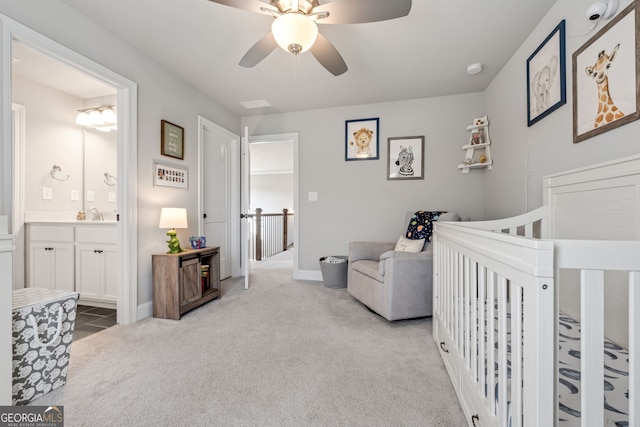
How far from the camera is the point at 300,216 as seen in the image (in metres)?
3.73

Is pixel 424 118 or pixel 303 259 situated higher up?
pixel 424 118

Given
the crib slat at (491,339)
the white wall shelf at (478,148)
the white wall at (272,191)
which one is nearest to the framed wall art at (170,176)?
the crib slat at (491,339)

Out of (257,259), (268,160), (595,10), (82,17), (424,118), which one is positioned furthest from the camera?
(268,160)

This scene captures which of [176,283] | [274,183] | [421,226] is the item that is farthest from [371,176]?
[274,183]

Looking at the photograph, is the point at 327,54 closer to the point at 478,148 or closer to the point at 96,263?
the point at 478,148

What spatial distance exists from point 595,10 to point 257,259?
5081mm

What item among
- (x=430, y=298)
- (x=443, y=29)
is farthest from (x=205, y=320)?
(x=443, y=29)

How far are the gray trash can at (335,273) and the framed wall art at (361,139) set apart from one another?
1.39 metres

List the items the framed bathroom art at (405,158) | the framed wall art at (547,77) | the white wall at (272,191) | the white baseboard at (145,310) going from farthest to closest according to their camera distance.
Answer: the white wall at (272,191) < the framed bathroom art at (405,158) < the white baseboard at (145,310) < the framed wall art at (547,77)

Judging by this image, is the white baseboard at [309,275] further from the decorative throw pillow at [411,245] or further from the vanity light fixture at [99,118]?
the vanity light fixture at [99,118]

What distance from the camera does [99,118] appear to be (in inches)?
116

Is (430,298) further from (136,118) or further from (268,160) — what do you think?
(268,160)

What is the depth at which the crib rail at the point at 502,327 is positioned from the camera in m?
0.61

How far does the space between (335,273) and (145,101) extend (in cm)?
260
